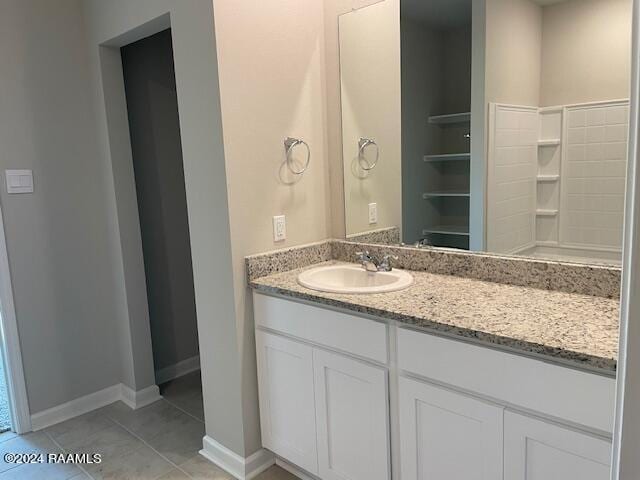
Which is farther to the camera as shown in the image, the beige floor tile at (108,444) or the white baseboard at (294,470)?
the beige floor tile at (108,444)

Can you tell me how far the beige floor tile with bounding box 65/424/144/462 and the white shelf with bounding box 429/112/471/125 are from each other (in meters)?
2.06

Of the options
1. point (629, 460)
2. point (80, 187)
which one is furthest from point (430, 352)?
point (80, 187)

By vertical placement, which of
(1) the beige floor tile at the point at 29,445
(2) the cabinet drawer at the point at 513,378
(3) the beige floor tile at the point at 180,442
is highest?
(2) the cabinet drawer at the point at 513,378

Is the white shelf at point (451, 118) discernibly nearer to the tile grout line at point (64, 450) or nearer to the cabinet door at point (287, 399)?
the cabinet door at point (287, 399)

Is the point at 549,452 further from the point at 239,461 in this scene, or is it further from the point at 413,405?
the point at 239,461

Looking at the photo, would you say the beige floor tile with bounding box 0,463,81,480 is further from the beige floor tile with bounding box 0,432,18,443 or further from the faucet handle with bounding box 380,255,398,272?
the faucet handle with bounding box 380,255,398,272

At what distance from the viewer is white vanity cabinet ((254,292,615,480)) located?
1.19 meters

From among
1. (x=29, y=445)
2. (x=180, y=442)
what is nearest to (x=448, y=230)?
(x=180, y=442)

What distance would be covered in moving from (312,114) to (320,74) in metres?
0.20

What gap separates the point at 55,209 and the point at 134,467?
4.44ft

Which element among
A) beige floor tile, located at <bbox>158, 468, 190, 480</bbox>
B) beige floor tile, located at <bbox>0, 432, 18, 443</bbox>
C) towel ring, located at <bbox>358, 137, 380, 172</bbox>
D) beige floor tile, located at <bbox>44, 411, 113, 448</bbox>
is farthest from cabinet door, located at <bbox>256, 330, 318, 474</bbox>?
beige floor tile, located at <bbox>0, 432, 18, 443</bbox>

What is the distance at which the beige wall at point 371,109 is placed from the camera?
215cm

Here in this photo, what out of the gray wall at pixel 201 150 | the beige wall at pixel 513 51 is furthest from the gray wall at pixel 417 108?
the gray wall at pixel 201 150

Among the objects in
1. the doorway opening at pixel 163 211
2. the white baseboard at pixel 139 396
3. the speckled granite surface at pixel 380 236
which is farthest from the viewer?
the doorway opening at pixel 163 211
